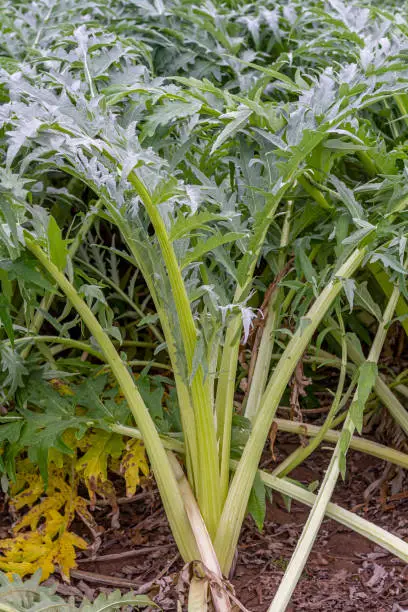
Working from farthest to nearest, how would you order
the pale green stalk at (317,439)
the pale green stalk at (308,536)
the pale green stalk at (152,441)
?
the pale green stalk at (317,439) → the pale green stalk at (152,441) → the pale green stalk at (308,536)

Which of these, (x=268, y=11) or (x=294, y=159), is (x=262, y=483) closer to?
(x=294, y=159)

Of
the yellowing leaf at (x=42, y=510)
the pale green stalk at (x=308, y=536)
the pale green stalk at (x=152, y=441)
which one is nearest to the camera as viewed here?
the pale green stalk at (x=308, y=536)

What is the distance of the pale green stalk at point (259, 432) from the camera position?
152cm

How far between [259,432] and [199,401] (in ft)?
0.49

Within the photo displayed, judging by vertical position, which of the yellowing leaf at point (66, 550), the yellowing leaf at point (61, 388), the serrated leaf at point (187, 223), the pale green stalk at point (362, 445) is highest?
the serrated leaf at point (187, 223)

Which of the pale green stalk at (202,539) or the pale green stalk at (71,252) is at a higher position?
the pale green stalk at (71,252)

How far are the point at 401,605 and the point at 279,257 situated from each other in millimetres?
786

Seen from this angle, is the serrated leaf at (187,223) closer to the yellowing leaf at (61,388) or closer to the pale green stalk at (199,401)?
the pale green stalk at (199,401)

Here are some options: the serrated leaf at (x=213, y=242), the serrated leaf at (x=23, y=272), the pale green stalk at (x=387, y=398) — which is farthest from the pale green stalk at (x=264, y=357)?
the serrated leaf at (x=23, y=272)

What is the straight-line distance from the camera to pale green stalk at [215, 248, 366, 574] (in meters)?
1.52

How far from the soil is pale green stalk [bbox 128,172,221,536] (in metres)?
0.17

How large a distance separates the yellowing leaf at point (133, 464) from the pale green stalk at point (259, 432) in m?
0.25

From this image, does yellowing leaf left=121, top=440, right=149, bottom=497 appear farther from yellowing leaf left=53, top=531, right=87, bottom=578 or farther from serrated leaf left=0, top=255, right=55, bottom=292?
serrated leaf left=0, top=255, right=55, bottom=292

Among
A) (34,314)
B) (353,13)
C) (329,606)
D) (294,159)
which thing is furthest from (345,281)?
(353,13)
